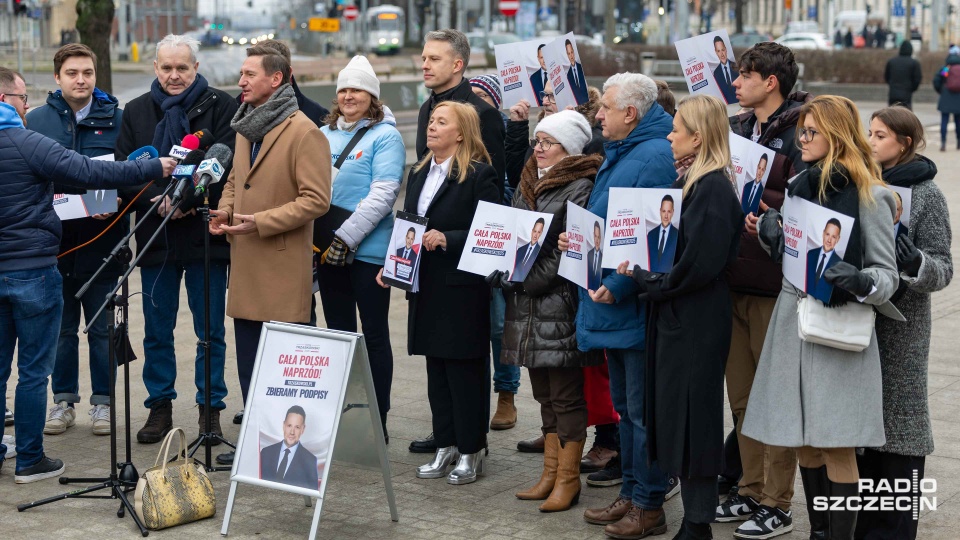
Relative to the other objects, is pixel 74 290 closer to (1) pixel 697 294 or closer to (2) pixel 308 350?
(2) pixel 308 350

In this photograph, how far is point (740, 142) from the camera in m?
5.34

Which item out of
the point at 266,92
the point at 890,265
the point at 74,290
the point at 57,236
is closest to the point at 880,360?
the point at 890,265

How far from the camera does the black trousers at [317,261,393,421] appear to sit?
6.68m

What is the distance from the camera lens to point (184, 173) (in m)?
5.82

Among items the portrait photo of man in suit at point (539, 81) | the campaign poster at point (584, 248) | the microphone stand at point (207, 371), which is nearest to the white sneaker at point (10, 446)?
the microphone stand at point (207, 371)

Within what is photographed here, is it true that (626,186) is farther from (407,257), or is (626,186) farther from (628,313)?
(407,257)

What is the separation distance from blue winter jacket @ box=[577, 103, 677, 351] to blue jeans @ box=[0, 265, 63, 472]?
2.68 metres

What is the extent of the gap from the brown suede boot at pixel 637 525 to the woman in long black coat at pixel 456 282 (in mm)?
1041

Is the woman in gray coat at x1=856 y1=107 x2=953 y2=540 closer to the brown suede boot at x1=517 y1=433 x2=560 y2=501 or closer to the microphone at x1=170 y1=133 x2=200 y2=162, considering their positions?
the brown suede boot at x1=517 y1=433 x2=560 y2=501

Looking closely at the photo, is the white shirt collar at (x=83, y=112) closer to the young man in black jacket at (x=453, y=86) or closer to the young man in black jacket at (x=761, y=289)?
the young man in black jacket at (x=453, y=86)

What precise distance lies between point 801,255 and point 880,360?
0.58 metres

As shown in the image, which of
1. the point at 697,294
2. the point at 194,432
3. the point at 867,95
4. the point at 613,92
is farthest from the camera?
the point at 867,95

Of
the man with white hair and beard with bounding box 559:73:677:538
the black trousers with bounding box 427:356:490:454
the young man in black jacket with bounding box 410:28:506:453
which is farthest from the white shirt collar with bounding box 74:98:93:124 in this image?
the man with white hair and beard with bounding box 559:73:677:538

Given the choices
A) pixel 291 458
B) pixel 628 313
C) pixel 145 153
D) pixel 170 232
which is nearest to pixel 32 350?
pixel 170 232
